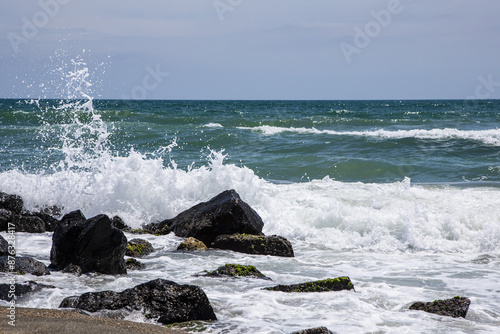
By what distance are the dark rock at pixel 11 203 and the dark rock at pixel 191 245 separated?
319cm

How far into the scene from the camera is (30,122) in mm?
29094

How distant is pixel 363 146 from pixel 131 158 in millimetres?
10737

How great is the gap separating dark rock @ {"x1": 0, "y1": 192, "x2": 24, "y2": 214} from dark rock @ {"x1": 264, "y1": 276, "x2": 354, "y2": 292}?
5.23m

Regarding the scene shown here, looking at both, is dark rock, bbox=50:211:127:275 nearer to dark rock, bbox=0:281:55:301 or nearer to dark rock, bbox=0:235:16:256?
dark rock, bbox=0:235:16:256

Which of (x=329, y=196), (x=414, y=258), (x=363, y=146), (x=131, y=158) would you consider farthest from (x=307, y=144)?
(x=414, y=258)

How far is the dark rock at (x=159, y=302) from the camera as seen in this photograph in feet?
13.6

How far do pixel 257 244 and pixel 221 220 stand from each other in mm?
711

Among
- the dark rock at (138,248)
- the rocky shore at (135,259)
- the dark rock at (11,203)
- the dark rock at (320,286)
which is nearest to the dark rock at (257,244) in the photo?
the rocky shore at (135,259)

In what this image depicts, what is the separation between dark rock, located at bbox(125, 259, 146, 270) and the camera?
5875mm

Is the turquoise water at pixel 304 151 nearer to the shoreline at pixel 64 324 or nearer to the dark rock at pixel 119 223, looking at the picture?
the dark rock at pixel 119 223

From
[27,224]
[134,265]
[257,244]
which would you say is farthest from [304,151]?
[134,265]

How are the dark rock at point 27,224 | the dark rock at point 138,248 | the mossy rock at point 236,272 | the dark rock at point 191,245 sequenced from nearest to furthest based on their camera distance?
1. the mossy rock at point 236,272
2. the dark rock at point 138,248
3. the dark rock at point 191,245
4. the dark rock at point 27,224

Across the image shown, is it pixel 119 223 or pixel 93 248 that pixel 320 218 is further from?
pixel 93 248

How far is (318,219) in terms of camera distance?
28.8 ft
